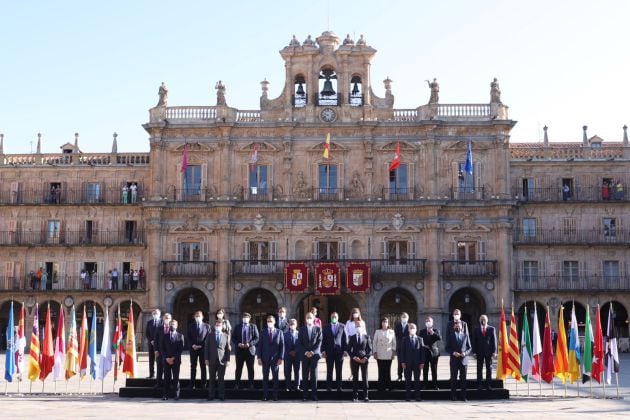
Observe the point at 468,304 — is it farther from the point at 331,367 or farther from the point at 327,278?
the point at 331,367

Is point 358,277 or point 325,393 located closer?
point 325,393

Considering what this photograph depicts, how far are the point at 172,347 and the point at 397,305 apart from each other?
103 feet

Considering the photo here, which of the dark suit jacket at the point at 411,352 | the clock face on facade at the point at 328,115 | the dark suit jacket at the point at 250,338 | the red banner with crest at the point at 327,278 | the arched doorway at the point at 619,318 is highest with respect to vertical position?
the clock face on facade at the point at 328,115

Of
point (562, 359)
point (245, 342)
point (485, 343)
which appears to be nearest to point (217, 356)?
point (245, 342)

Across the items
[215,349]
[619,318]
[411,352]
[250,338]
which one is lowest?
[411,352]

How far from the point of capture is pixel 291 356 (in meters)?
A: 24.0

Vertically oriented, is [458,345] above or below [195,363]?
above

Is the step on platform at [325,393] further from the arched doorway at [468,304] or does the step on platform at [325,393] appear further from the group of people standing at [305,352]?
the arched doorway at [468,304]

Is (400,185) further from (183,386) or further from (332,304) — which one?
(183,386)

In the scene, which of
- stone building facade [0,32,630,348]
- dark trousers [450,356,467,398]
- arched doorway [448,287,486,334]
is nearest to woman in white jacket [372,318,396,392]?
dark trousers [450,356,467,398]

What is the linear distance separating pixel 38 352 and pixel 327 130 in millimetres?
28185

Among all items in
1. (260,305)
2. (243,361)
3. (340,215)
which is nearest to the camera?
(243,361)

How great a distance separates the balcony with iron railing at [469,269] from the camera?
169 feet

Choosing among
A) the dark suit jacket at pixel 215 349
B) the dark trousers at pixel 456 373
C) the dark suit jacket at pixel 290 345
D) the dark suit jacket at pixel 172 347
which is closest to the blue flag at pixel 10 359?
the dark suit jacket at pixel 172 347
